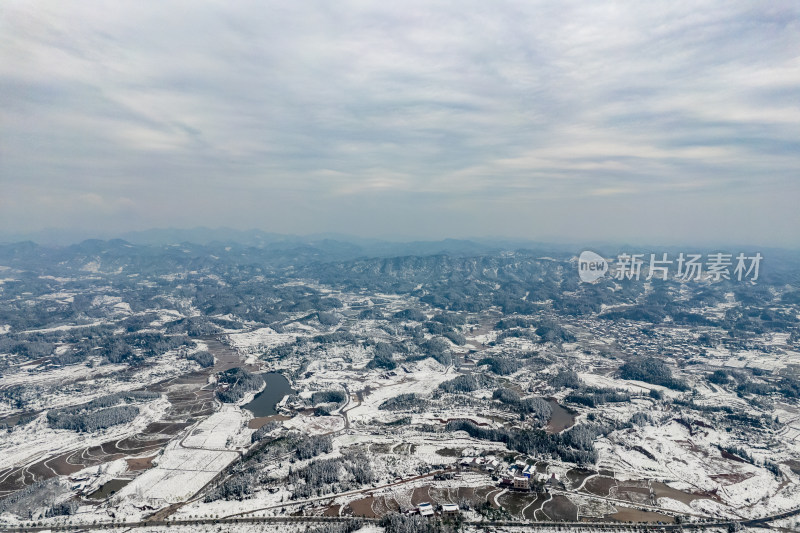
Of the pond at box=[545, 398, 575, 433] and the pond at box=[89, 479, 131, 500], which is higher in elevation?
the pond at box=[545, 398, 575, 433]

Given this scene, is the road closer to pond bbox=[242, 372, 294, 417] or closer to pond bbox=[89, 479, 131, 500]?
pond bbox=[89, 479, 131, 500]

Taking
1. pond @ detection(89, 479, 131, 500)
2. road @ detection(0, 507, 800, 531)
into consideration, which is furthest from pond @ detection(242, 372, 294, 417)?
road @ detection(0, 507, 800, 531)

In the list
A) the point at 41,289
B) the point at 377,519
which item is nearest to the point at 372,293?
the point at 41,289

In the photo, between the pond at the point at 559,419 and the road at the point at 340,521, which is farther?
the pond at the point at 559,419

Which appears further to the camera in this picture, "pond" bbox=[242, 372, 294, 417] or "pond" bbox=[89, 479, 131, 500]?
"pond" bbox=[242, 372, 294, 417]

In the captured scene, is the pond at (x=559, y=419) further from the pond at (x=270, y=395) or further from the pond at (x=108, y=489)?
the pond at (x=108, y=489)

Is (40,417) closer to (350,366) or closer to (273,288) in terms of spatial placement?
(350,366)

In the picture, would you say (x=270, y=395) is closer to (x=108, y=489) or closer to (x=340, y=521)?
(x=108, y=489)

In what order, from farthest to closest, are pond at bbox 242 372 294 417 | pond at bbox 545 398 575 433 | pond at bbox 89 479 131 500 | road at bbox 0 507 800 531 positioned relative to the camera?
pond at bbox 242 372 294 417
pond at bbox 545 398 575 433
pond at bbox 89 479 131 500
road at bbox 0 507 800 531

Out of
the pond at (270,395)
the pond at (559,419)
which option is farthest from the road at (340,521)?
the pond at (270,395)
